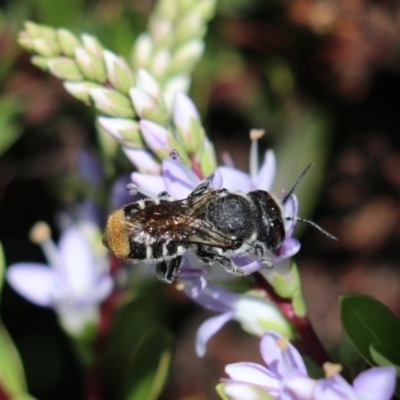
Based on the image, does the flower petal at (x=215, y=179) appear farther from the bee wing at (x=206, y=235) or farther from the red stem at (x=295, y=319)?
the red stem at (x=295, y=319)

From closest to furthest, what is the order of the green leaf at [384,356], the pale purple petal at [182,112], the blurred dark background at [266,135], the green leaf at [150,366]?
the green leaf at [384,356] → the pale purple petal at [182,112] → the green leaf at [150,366] → the blurred dark background at [266,135]

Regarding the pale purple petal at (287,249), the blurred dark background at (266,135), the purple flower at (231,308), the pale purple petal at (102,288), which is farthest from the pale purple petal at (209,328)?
the blurred dark background at (266,135)

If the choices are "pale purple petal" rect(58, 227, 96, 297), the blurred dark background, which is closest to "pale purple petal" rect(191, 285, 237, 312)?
"pale purple petal" rect(58, 227, 96, 297)

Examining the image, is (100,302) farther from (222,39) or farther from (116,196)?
(222,39)

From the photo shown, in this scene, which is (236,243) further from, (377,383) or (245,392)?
(377,383)

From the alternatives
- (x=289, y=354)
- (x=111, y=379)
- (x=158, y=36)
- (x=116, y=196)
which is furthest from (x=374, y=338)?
(x=111, y=379)

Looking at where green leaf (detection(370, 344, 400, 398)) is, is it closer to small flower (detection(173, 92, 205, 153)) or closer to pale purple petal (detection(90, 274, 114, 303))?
small flower (detection(173, 92, 205, 153))
